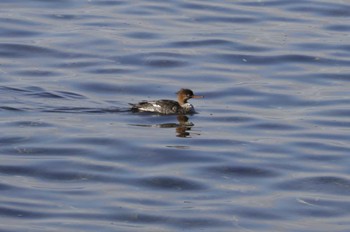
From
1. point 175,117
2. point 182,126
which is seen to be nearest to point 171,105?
point 175,117

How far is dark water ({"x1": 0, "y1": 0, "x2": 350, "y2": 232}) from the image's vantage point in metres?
14.6

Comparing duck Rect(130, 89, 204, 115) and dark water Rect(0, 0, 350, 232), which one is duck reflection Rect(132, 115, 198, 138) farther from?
duck Rect(130, 89, 204, 115)

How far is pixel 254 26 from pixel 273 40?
122 cm

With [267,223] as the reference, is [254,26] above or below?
above

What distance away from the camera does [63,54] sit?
23.0m

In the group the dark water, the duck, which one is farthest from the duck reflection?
the duck

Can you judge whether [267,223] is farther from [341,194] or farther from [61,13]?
[61,13]

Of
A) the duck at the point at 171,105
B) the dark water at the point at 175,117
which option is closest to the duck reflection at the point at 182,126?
the dark water at the point at 175,117

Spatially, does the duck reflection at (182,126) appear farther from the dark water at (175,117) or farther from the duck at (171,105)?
the duck at (171,105)

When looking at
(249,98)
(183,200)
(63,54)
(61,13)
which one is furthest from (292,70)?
(183,200)

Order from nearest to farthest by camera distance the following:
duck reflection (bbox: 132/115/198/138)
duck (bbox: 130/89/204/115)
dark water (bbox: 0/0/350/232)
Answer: dark water (bbox: 0/0/350/232) < duck reflection (bbox: 132/115/198/138) < duck (bbox: 130/89/204/115)

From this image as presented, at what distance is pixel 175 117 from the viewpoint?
19.9 meters

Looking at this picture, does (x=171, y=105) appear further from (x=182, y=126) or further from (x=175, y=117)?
(x=182, y=126)

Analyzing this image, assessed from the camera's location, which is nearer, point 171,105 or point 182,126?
point 182,126
